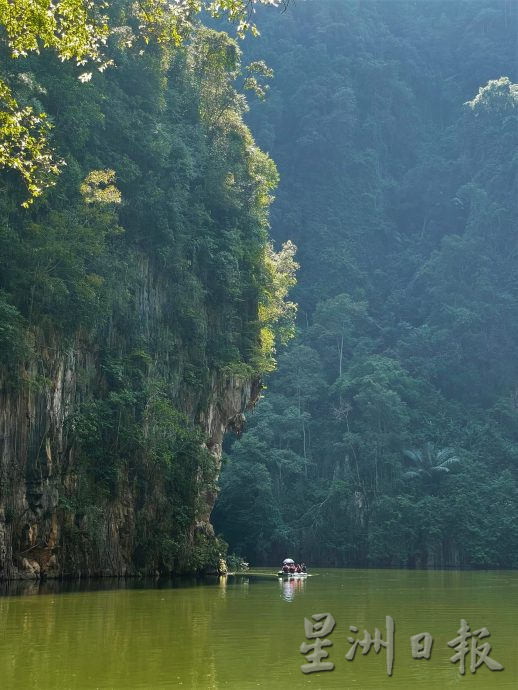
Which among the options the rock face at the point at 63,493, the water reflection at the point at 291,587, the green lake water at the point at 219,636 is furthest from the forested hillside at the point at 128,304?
the green lake water at the point at 219,636

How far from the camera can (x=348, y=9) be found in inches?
2886

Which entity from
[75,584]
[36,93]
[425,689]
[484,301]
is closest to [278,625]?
[425,689]

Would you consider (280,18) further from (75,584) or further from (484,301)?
(75,584)

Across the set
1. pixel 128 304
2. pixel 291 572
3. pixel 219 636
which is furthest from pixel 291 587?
pixel 219 636

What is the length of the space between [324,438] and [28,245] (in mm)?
28662

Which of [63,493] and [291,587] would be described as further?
[63,493]

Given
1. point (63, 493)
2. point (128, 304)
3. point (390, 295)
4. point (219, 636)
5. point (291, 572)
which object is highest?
point (390, 295)

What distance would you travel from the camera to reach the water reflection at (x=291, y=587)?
18766 mm

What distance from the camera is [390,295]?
58875mm

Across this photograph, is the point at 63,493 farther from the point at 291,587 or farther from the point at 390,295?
the point at 390,295

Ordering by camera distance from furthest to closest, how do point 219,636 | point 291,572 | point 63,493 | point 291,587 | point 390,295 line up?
1. point 390,295
2. point 291,572
3. point 63,493
4. point 291,587
5. point 219,636

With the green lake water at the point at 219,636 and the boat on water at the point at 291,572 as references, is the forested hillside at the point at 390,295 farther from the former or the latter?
the green lake water at the point at 219,636

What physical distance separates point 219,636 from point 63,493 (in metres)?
12.0

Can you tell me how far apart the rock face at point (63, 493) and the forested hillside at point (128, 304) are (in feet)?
0.15
